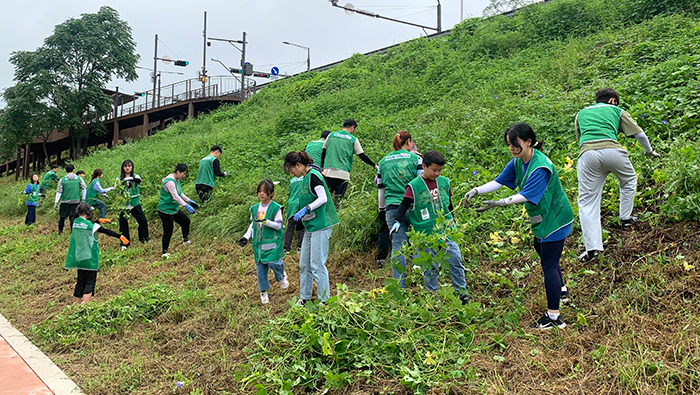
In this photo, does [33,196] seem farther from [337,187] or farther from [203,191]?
[337,187]

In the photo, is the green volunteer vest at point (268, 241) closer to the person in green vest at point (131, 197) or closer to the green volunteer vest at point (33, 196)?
the person in green vest at point (131, 197)

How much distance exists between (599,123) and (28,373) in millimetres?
5602

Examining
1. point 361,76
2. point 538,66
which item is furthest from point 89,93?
point 538,66

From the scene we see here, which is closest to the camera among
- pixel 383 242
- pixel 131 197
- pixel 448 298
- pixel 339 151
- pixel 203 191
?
pixel 448 298

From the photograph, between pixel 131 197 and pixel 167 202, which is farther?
pixel 131 197

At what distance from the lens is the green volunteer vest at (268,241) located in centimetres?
515

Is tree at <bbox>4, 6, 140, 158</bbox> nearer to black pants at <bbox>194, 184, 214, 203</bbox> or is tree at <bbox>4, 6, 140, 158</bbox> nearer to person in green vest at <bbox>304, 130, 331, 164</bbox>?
black pants at <bbox>194, 184, 214, 203</bbox>

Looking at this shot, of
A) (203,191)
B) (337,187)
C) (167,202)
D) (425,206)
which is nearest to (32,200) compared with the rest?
(203,191)

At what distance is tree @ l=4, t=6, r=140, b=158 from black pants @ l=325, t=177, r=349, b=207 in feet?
83.8

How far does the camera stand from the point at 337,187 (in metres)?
6.99

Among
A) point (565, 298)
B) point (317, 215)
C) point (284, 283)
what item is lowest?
point (284, 283)

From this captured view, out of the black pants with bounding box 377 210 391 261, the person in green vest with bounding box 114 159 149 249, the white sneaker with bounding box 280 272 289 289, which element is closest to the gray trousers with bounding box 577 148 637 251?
the black pants with bounding box 377 210 391 261

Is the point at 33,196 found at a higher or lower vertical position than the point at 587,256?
higher

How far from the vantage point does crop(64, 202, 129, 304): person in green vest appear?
5.64 meters
